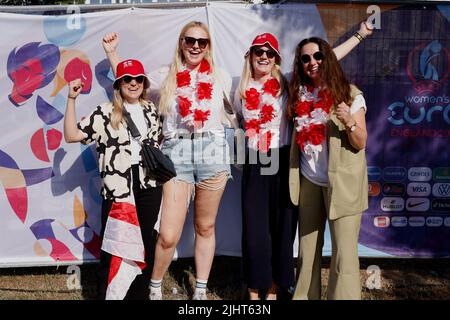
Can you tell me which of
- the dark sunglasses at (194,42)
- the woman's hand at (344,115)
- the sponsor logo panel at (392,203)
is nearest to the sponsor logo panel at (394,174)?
the sponsor logo panel at (392,203)

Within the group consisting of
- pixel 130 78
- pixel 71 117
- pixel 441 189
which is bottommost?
pixel 441 189

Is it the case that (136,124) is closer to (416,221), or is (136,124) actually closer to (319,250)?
(319,250)

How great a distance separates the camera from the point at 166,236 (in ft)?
11.9

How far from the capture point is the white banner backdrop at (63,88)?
160 inches

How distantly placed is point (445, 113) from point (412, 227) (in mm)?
966

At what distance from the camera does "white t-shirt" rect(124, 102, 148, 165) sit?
343 cm

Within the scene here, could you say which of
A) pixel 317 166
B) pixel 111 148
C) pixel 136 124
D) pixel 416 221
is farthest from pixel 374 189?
pixel 111 148

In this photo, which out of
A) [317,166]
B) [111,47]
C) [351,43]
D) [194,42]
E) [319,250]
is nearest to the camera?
[317,166]

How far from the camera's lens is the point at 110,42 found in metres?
3.77

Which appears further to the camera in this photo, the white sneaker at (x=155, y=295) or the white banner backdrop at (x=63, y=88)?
the white banner backdrop at (x=63, y=88)

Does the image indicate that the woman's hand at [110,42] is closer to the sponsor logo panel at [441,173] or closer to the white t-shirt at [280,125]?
the white t-shirt at [280,125]

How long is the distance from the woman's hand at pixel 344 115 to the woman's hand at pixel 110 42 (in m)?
1.71

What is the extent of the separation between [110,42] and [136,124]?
728mm

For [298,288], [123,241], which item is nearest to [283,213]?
[298,288]
